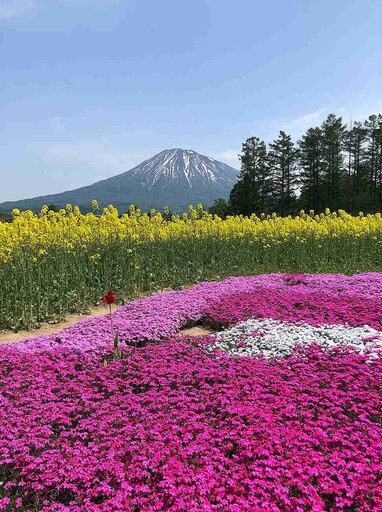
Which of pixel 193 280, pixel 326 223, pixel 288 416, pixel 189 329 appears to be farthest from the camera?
pixel 326 223

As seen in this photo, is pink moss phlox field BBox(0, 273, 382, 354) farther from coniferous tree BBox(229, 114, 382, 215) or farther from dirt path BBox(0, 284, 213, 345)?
coniferous tree BBox(229, 114, 382, 215)

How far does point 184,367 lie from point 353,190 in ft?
225

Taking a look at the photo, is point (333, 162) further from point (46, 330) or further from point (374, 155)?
point (46, 330)

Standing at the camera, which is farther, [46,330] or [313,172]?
[313,172]

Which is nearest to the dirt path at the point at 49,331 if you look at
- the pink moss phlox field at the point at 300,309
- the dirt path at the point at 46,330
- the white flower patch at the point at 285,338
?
the dirt path at the point at 46,330

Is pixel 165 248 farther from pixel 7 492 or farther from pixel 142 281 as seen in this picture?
pixel 7 492

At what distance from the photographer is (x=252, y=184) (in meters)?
69.3

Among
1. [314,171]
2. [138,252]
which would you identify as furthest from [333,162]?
[138,252]

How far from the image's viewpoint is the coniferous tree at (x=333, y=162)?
65.2 meters

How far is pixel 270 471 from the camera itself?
346 cm

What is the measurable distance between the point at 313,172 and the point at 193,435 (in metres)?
68.2

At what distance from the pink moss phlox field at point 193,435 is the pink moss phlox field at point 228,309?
63.6 inches

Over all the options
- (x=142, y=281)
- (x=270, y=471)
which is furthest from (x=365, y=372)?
(x=142, y=281)

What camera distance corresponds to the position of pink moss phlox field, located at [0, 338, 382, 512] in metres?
3.29
